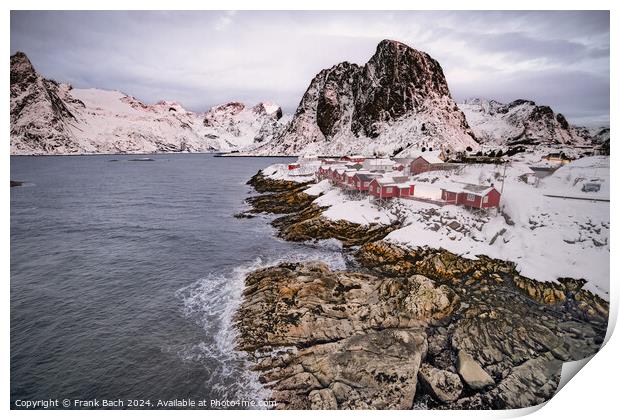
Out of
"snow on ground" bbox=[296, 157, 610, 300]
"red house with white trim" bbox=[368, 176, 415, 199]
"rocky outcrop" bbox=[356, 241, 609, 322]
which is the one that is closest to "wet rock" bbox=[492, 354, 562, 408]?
"rocky outcrop" bbox=[356, 241, 609, 322]

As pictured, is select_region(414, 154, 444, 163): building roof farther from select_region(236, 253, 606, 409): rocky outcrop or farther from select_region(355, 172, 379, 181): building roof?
select_region(236, 253, 606, 409): rocky outcrop

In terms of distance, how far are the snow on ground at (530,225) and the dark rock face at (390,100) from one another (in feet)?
181

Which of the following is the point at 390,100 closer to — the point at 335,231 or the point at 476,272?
the point at 335,231

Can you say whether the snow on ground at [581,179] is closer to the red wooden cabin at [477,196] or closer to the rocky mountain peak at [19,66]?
the red wooden cabin at [477,196]

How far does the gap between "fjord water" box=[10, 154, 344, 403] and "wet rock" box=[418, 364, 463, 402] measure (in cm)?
432

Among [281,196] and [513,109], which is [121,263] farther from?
[513,109]

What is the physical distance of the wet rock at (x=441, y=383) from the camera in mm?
7340

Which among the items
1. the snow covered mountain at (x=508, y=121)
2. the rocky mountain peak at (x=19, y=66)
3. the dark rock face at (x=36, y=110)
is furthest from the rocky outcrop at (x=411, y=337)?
the snow covered mountain at (x=508, y=121)

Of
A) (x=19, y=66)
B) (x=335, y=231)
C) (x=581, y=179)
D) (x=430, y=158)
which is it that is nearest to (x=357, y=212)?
(x=335, y=231)

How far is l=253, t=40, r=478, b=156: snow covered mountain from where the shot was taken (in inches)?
2844

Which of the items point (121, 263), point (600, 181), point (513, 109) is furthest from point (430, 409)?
point (513, 109)

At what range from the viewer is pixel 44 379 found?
8.07 meters

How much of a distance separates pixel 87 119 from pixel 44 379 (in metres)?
168

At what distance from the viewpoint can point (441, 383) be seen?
751 cm
